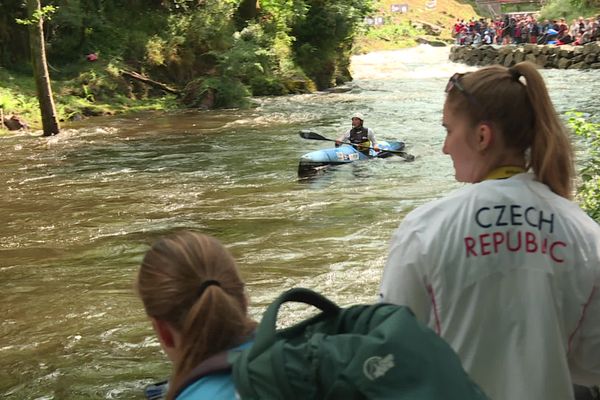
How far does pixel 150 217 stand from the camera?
1002 cm

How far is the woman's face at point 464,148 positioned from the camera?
1933 mm

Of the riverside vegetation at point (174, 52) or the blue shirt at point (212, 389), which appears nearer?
the blue shirt at point (212, 389)

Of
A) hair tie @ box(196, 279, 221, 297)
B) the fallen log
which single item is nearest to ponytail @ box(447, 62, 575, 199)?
hair tie @ box(196, 279, 221, 297)

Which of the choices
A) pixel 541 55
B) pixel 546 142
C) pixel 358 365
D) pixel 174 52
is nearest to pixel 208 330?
pixel 358 365

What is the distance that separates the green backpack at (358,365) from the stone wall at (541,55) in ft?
98.7

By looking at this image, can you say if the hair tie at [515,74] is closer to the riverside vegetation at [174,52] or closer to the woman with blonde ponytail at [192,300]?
the woman with blonde ponytail at [192,300]

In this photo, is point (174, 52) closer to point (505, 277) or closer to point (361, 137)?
point (361, 137)

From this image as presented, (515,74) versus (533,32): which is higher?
(515,74)

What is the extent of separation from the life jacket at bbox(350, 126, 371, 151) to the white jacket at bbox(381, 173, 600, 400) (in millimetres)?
11826

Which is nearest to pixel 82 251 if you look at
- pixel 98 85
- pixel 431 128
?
pixel 431 128

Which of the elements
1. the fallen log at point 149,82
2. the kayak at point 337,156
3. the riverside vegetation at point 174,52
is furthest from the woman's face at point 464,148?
the fallen log at point 149,82

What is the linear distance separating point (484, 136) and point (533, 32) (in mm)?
43200

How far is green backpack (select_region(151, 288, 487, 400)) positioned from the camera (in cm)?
133

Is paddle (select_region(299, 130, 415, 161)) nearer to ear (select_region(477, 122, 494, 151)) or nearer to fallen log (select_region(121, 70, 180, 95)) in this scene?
fallen log (select_region(121, 70, 180, 95))
